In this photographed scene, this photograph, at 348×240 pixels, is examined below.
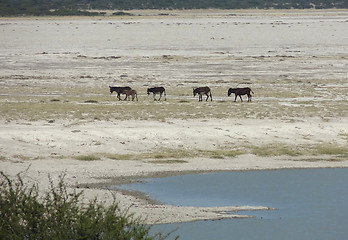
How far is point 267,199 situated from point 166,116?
33.8 ft

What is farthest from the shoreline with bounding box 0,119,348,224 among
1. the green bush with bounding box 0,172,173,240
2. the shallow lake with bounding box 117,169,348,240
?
the green bush with bounding box 0,172,173,240

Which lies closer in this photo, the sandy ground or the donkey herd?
the sandy ground

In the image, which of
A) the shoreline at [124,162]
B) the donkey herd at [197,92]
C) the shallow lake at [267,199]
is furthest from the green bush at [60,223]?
the donkey herd at [197,92]

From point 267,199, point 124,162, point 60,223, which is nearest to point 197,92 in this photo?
point 124,162

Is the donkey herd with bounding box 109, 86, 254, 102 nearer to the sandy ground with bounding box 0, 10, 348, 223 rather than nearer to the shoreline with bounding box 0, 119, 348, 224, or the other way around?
the sandy ground with bounding box 0, 10, 348, 223

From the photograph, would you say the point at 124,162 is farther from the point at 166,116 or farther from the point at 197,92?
the point at 197,92

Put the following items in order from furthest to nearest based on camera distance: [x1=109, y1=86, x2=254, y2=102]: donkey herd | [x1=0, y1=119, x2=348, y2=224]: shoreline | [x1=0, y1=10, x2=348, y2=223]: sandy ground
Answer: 1. [x1=109, y1=86, x2=254, y2=102]: donkey herd
2. [x1=0, y1=10, x2=348, y2=223]: sandy ground
3. [x1=0, y1=119, x2=348, y2=224]: shoreline

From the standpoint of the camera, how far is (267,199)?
19.4m

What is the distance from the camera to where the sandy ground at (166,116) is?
22469mm

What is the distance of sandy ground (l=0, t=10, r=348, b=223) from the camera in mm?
22469

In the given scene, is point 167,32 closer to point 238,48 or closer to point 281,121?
point 238,48

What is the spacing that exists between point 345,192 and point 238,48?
134 ft

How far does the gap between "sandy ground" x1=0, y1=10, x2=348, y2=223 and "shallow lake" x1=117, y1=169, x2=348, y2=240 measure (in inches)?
21.6

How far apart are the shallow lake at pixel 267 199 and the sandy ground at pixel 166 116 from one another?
0.55 m
